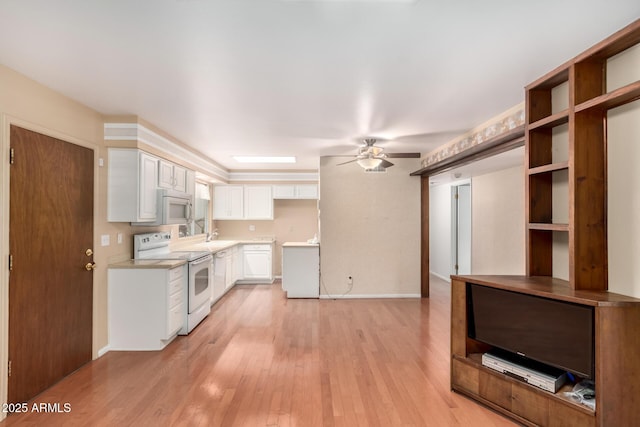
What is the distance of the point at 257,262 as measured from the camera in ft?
21.1

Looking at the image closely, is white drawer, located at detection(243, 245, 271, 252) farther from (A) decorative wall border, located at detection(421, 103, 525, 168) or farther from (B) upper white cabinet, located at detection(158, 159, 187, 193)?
(A) decorative wall border, located at detection(421, 103, 525, 168)

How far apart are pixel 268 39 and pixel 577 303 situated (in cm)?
239

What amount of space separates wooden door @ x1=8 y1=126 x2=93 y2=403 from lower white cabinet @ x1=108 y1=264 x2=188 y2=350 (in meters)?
0.25

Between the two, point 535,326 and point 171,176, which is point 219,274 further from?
point 535,326

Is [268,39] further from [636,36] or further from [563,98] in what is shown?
[563,98]

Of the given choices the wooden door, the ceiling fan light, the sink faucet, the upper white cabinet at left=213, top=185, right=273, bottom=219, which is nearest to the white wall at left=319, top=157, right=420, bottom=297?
the ceiling fan light

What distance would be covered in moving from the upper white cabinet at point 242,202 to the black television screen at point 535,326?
4.96 metres

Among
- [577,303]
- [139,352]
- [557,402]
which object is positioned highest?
[577,303]

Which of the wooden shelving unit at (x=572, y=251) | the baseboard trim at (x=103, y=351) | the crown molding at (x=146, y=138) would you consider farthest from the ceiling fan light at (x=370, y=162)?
the baseboard trim at (x=103, y=351)

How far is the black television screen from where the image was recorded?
5.87 feet

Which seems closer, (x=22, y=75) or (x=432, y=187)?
(x=22, y=75)

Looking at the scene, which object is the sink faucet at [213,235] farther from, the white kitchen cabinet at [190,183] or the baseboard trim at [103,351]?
the baseboard trim at [103,351]

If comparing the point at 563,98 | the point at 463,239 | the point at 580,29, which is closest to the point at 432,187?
the point at 463,239

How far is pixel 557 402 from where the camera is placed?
6.12 ft
